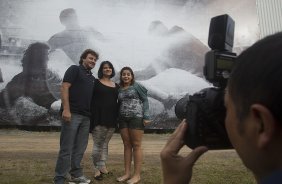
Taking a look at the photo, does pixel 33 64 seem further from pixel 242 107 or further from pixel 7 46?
pixel 242 107

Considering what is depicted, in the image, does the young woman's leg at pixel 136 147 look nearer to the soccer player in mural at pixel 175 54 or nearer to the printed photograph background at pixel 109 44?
the printed photograph background at pixel 109 44

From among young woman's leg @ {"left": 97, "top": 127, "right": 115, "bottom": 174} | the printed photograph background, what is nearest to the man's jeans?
young woman's leg @ {"left": 97, "top": 127, "right": 115, "bottom": 174}

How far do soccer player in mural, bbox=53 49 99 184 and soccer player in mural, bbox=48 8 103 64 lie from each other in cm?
911

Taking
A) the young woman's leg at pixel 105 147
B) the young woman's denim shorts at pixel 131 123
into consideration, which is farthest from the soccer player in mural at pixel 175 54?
the young woman's denim shorts at pixel 131 123

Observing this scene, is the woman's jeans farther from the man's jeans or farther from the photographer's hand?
the photographer's hand

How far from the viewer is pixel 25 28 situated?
1296cm

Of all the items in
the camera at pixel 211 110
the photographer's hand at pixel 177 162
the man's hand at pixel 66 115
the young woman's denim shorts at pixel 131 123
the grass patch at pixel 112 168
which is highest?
the camera at pixel 211 110

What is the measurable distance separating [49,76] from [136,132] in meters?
8.95

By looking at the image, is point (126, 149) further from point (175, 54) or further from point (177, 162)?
point (175, 54)

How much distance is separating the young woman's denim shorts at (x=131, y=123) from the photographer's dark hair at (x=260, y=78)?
3.79 metres

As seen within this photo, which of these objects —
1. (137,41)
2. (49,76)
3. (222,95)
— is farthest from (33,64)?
(222,95)

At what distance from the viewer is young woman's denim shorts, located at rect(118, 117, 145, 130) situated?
4.41 meters

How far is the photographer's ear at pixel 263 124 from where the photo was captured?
1.85ft

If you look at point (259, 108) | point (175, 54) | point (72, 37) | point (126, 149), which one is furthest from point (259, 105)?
point (175, 54)
